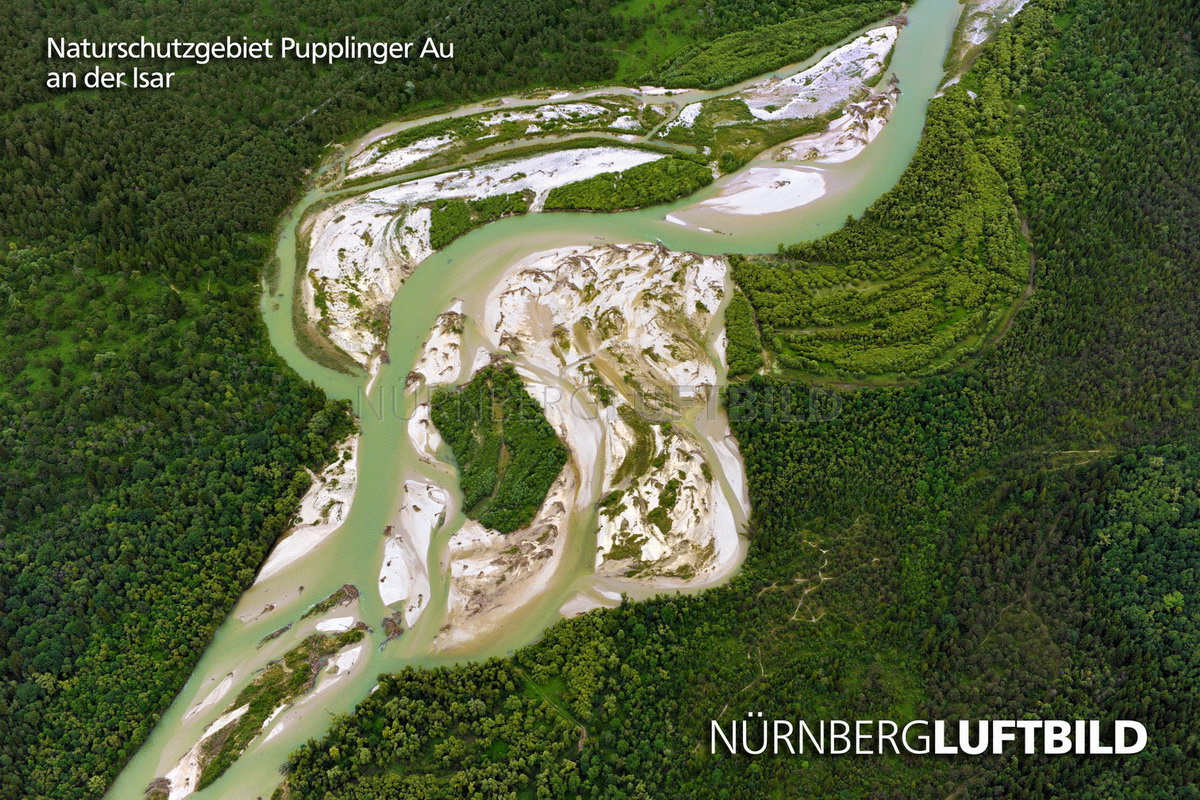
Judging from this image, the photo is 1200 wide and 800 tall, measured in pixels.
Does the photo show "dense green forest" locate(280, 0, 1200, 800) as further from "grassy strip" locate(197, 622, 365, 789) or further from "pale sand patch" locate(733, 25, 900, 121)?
"pale sand patch" locate(733, 25, 900, 121)

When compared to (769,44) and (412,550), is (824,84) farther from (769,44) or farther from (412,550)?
(412,550)

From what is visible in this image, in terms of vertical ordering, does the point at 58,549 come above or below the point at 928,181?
below

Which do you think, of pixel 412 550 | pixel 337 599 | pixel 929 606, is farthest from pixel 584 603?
pixel 929 606

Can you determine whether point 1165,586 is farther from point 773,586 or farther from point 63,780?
point 63,780

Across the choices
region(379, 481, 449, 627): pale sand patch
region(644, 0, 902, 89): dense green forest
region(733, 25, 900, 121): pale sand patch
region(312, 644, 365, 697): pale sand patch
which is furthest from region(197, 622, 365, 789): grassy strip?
region(644, 0, 902, 89): dense green forest

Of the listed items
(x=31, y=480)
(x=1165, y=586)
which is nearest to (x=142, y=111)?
(x=31, y=480)

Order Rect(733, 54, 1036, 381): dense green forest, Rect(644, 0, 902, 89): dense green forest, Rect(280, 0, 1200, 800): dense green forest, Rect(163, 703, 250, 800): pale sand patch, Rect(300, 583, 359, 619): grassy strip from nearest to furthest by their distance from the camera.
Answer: Rect(280, 0, 1200, 800): dense green forest
Rect(163, 703, 250, 800): pale sand patch
Rect(300, 583, 359, 619): grassy strip
Rect(733, 54, 1036, 381): dense green forest
Rect(644, 0, 902, 89): dense green forest

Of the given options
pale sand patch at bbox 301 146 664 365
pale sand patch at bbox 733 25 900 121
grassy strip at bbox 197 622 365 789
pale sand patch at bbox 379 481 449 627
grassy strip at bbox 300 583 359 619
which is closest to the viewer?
grassy strip at bbox 197 622 365 789
